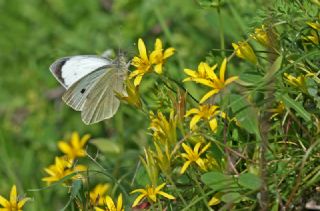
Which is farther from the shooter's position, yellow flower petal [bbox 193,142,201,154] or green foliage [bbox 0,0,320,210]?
yellow flower petal [bbox 193,142,201,154]

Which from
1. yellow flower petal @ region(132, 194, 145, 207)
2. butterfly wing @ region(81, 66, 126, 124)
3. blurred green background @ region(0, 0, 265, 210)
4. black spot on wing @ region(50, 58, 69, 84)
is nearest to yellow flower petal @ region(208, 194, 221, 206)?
yellow flower petal @ region(132, 194, 145, 207)

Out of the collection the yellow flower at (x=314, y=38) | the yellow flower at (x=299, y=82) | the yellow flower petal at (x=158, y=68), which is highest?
the yellow flower at (x=314, y=38)

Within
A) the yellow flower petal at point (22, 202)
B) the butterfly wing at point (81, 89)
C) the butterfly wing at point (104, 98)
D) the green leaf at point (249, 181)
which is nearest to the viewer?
the green leaf at point (249, 181)

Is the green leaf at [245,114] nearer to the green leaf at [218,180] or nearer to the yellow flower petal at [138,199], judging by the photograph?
the green leaf at [218,180]

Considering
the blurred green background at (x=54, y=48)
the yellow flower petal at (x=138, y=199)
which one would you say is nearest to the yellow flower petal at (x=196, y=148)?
the yellow flower petal at (x=138, y=199)

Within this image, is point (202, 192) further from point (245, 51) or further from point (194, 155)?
point (245, 51)

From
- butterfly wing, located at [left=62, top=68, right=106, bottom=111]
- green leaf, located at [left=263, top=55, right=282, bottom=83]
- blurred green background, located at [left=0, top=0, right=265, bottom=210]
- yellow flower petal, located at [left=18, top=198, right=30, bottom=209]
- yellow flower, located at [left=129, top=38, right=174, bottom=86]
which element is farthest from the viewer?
blurred green background, located at [left=0, top=0, right=265, bottom=210]

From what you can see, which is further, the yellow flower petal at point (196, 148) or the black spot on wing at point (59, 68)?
the black spot on wing at point (59, 68)

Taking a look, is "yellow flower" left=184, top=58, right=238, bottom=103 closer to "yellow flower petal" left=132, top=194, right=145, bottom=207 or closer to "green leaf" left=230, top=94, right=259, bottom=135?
"green leaf" left=230, top=94, right=259, bottom=135
